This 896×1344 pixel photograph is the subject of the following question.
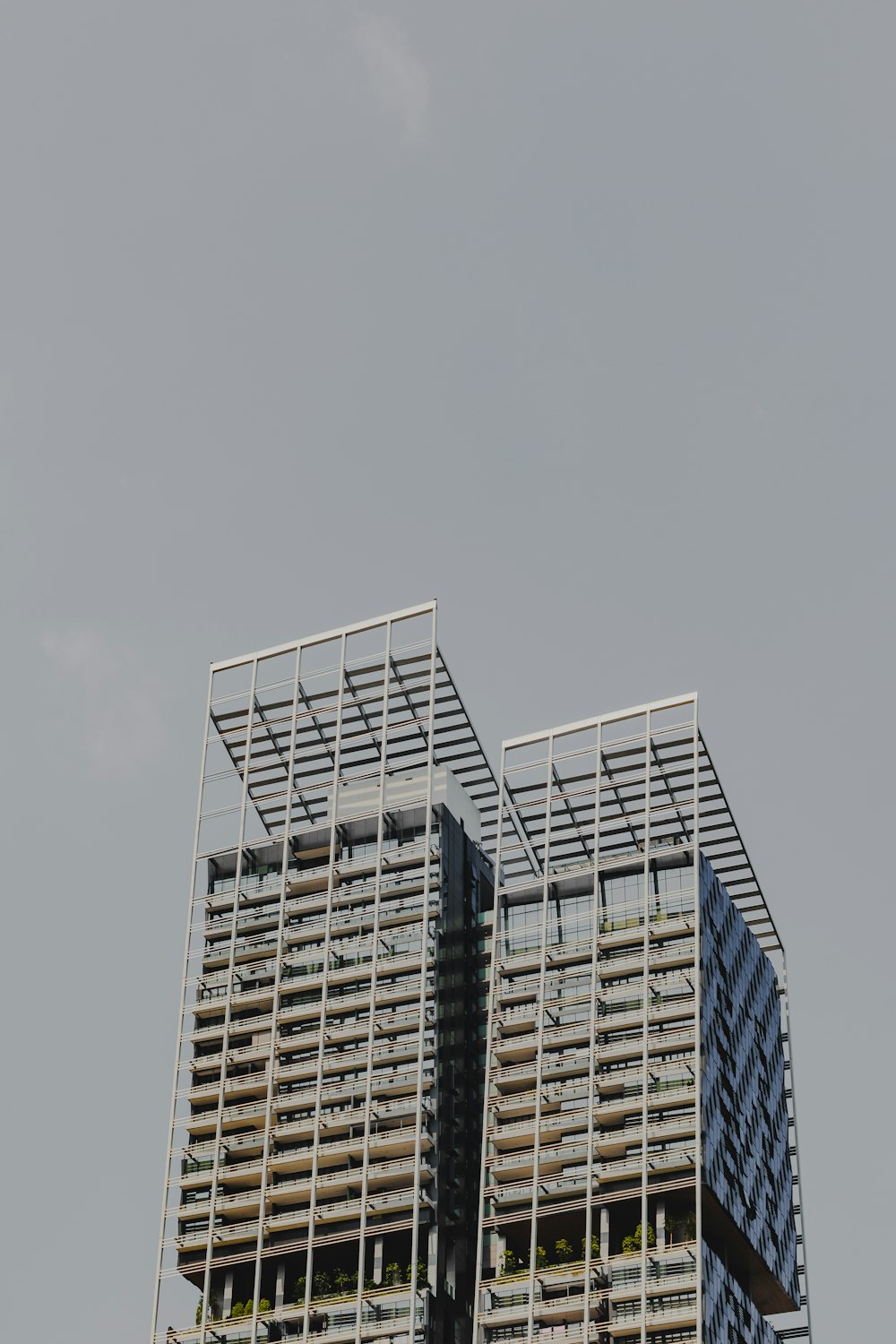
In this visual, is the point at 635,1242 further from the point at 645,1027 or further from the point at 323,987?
the point at 323,987

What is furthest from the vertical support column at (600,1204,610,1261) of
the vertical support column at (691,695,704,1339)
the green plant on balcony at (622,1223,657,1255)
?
the vertical support column at (691,695,704,1339)

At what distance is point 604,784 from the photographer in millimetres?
166000

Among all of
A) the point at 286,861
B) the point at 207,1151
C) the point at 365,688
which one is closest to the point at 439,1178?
the point at 207,1151

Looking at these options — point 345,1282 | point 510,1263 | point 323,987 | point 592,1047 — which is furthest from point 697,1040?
point 345,1282

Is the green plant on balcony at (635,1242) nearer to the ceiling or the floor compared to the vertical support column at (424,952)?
nearer to the floor

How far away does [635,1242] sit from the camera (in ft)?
475

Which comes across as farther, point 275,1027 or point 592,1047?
point 275,1027

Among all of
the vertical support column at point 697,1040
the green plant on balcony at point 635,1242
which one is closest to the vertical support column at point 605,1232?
the green plant on balcony at point 635,1242

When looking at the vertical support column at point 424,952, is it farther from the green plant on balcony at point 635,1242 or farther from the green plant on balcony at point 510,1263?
the green plant on balcony at point 635,1242

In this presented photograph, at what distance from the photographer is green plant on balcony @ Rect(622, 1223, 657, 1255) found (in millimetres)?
144375

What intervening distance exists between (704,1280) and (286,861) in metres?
47.2

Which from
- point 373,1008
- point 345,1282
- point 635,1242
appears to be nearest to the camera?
point 635,1242

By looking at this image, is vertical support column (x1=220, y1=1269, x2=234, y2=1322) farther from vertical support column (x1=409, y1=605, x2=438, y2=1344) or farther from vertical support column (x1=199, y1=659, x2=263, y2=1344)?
vertical support column (x1=409, y1=605, x2=438, y2=1344)

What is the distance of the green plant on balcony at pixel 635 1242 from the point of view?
474ft
